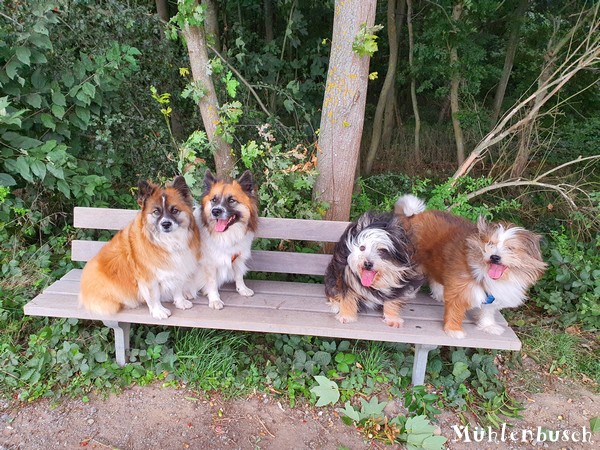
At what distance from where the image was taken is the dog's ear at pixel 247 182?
3047 mm

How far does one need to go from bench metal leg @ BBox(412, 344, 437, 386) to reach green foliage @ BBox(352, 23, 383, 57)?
247 cm

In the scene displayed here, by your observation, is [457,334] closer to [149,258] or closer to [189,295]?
[189,295]

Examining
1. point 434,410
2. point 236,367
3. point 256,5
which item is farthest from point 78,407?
point 256,5

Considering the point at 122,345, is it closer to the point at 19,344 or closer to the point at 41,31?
the point at 19,344

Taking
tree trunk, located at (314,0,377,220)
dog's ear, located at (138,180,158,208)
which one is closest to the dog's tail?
tree trunk, located at (314,0,377,220)

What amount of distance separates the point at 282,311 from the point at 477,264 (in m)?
1.47

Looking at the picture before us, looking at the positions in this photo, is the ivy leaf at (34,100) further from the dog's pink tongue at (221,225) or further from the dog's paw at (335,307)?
the dog's paw at (335,307)

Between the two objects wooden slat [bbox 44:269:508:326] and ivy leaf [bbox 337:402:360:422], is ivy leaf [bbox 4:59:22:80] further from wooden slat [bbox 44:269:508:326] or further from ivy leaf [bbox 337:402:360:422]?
ivy leaf [bbox 337:402:360:422]

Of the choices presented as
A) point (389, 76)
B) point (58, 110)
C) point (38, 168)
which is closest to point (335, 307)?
point (38, 168)

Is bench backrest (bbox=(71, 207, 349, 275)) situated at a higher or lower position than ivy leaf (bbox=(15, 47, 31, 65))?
lower

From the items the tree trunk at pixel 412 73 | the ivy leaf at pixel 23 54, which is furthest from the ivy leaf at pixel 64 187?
the tree trunk at pixel 412 73

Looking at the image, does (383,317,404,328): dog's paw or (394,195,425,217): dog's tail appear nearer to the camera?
(383,317,404,328): dog's paw

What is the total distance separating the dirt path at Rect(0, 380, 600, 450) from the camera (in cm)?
283

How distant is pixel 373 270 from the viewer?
9.39 feet
